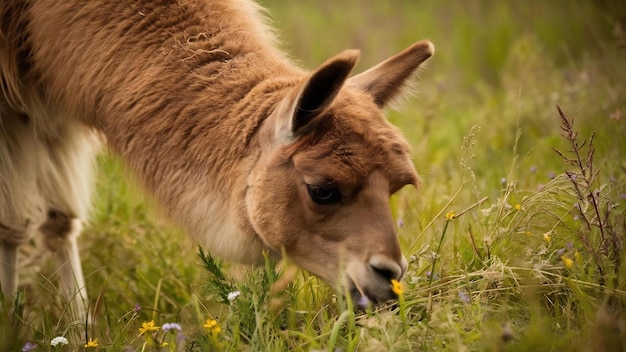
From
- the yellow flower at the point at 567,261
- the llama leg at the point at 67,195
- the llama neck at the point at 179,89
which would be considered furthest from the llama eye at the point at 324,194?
the llama leg at the point at 67,195

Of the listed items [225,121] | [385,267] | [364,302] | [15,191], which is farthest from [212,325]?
[15,191]

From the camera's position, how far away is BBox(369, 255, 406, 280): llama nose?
2992mm

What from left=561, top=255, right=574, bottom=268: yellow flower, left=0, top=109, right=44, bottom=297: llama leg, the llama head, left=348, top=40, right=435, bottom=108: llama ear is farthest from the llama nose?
left=0, top=109, right=44, bottom=297: llama leg

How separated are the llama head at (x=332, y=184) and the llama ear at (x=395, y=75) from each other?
31 centimetres

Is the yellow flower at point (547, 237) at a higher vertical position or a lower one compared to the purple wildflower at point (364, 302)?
higher

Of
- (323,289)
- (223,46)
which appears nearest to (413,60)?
(223,46)

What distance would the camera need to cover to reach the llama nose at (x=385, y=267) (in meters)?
2.99

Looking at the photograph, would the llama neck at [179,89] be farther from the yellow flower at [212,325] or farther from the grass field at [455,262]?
the yellow flower at [212,325]

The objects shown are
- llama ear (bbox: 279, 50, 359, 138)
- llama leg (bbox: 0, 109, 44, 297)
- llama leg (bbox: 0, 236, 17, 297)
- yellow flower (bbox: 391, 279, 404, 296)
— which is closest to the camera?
yellow flower (bbox: 391, 279, 404, 296)

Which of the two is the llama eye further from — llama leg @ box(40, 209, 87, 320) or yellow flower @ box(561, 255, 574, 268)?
llama leg @ box(40, 209, 87, 320)

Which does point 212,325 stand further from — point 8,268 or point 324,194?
point 8,268

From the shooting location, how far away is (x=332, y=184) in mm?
3066

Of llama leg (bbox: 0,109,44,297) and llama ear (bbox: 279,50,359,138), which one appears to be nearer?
llama ear (bbox: 279,50,359,138)

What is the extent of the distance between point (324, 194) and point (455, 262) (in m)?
0.88
